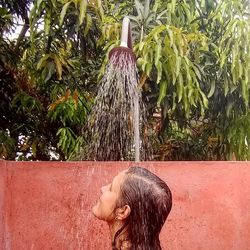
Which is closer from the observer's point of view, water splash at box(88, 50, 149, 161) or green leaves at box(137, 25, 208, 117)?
green leaves at box(137, 25, 208, 117)

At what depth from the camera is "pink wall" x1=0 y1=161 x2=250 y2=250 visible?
10.3 ft

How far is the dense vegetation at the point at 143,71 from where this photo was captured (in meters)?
3.54

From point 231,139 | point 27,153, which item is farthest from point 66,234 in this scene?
point 27,153

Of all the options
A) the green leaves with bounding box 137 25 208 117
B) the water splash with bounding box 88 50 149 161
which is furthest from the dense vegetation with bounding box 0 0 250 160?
the water splash with bounding box 88 50 149 161

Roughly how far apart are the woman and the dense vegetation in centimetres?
177

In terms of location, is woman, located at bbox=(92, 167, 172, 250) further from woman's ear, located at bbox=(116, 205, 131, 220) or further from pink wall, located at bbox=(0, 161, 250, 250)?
pink wall, located at bbox=(0, 161, 250, 250)

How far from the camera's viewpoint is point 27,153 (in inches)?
222

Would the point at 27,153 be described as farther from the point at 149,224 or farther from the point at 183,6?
the point at 149,224

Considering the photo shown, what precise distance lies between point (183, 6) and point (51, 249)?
2134 mm

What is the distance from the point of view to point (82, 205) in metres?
3.16

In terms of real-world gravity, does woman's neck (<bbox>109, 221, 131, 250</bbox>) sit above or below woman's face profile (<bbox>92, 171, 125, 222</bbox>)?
below

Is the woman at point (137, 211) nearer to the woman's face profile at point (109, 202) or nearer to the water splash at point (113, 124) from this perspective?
the woman's face profile at point (109, 202)

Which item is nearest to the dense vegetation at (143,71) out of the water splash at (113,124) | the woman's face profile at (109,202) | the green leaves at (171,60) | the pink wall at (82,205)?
the green leaves at (171,60)

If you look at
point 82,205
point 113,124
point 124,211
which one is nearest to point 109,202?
point 124,211
